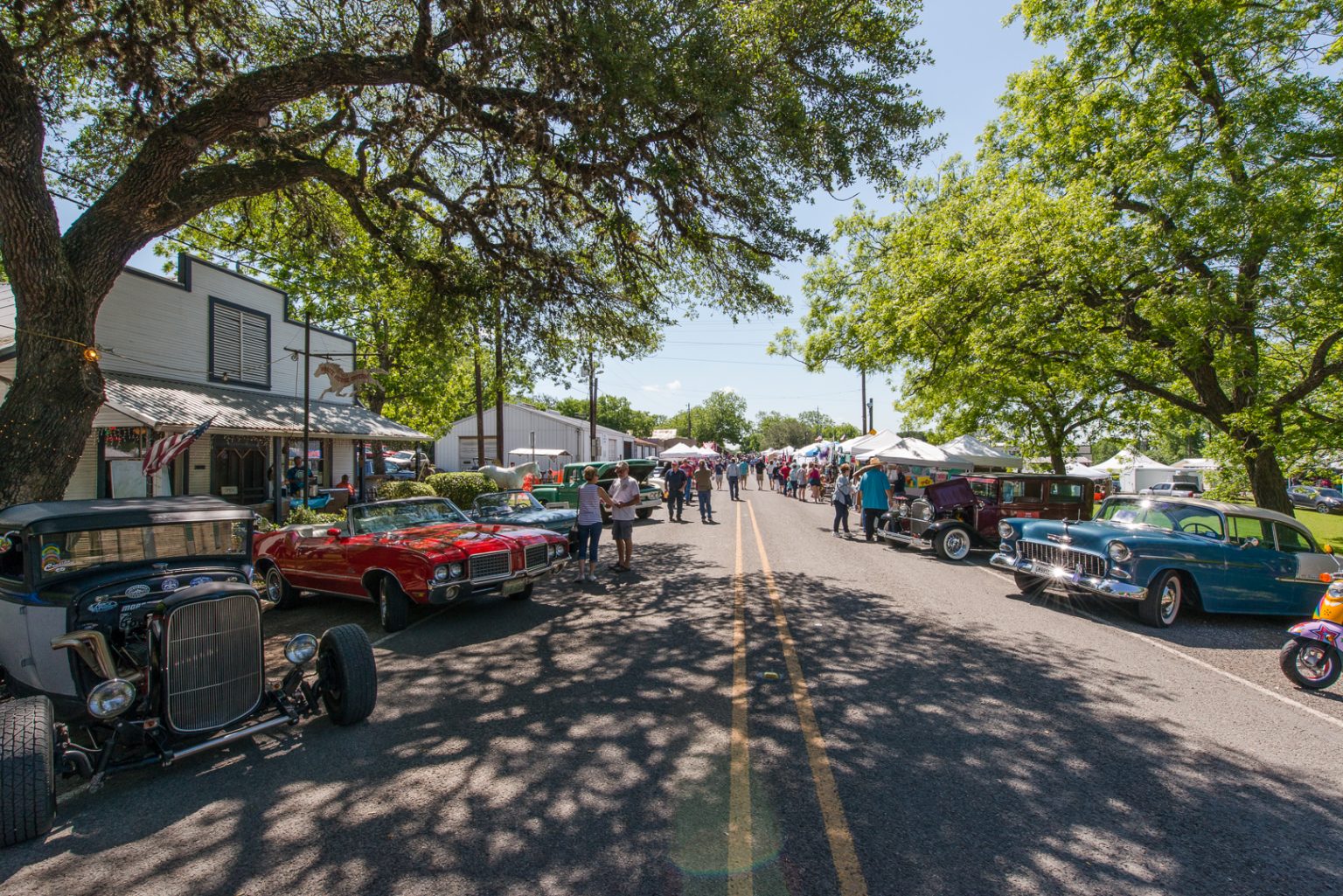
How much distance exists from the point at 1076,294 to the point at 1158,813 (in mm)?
11800

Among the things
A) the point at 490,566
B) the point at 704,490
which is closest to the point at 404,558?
the point at 490,566

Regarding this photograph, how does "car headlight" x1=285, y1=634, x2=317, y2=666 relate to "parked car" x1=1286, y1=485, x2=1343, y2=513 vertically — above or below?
above

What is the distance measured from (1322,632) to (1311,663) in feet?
0.99

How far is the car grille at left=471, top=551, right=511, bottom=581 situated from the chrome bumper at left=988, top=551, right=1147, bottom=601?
22.1 feet

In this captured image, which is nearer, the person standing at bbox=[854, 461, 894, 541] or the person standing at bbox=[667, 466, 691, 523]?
the person standing at bbox=[854, 461, 894, 541]

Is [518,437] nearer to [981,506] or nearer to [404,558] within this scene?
[981,506]

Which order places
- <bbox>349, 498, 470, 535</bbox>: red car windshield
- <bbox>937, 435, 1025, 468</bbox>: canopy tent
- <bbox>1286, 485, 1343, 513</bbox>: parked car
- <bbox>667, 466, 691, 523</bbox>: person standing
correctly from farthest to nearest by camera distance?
<bbox>1286, 485, 1343, 513</bbox>: parked car → <bbox>937, 435, 1025, 468</bbox>: canopy tent → <bbox>667, 466, 691, 523</bbox>: person standing → <bbox>349, 498, 470, 535</bbox>: red car windshield

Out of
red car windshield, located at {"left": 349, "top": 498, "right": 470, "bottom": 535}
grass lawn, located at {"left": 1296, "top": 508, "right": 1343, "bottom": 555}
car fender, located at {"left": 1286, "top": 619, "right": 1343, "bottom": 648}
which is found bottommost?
grass lawn, located at {"left": 1296, "top": 508, "right": 1343, "bottom": 555}

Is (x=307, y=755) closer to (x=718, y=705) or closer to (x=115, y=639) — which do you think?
(x=115, y=639)

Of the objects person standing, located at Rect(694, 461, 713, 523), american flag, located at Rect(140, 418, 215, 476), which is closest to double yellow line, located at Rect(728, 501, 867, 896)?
american flag, located at Rect(140, 418, 215, 476)

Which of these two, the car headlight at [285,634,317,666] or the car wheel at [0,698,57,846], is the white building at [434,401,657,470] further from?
the car wheel at [0,698,57,846]

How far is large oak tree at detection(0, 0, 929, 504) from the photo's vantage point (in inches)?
292

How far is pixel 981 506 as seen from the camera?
43.1ft

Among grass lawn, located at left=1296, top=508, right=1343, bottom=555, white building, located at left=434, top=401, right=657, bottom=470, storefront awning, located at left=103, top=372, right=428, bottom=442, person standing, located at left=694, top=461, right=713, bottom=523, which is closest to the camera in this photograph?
storefront awning, located at left=103, top=372, right=428, bottom=442
